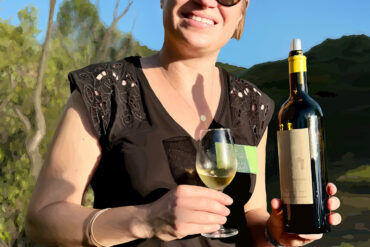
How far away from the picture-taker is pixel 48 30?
13531 mm

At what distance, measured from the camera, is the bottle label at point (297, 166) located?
5.76 feet

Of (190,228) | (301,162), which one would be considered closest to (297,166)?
(301,162)

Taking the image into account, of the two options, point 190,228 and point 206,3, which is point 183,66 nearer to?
point 206,3

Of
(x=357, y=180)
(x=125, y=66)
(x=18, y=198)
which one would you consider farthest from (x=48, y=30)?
(x=125, y=66)

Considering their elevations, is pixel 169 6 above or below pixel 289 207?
above

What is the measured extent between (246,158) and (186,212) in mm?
716

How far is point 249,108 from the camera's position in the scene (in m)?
2.28

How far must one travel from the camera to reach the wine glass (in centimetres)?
181

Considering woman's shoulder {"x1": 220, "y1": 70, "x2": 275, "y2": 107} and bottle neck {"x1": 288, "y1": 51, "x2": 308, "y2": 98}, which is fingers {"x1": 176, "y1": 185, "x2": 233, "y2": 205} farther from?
woman's shoulder {"x1": 220, "y1": 70, "x2": 275, "y2": 107}

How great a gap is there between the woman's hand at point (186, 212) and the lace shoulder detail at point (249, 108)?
0.72m

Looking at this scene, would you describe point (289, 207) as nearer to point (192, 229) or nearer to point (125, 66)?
point (192, 229)

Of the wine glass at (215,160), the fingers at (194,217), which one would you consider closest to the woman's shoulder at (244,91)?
the wine glass at (215,160)

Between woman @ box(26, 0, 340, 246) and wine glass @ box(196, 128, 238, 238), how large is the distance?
0.12 meters

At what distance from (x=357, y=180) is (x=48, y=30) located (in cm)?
1095
